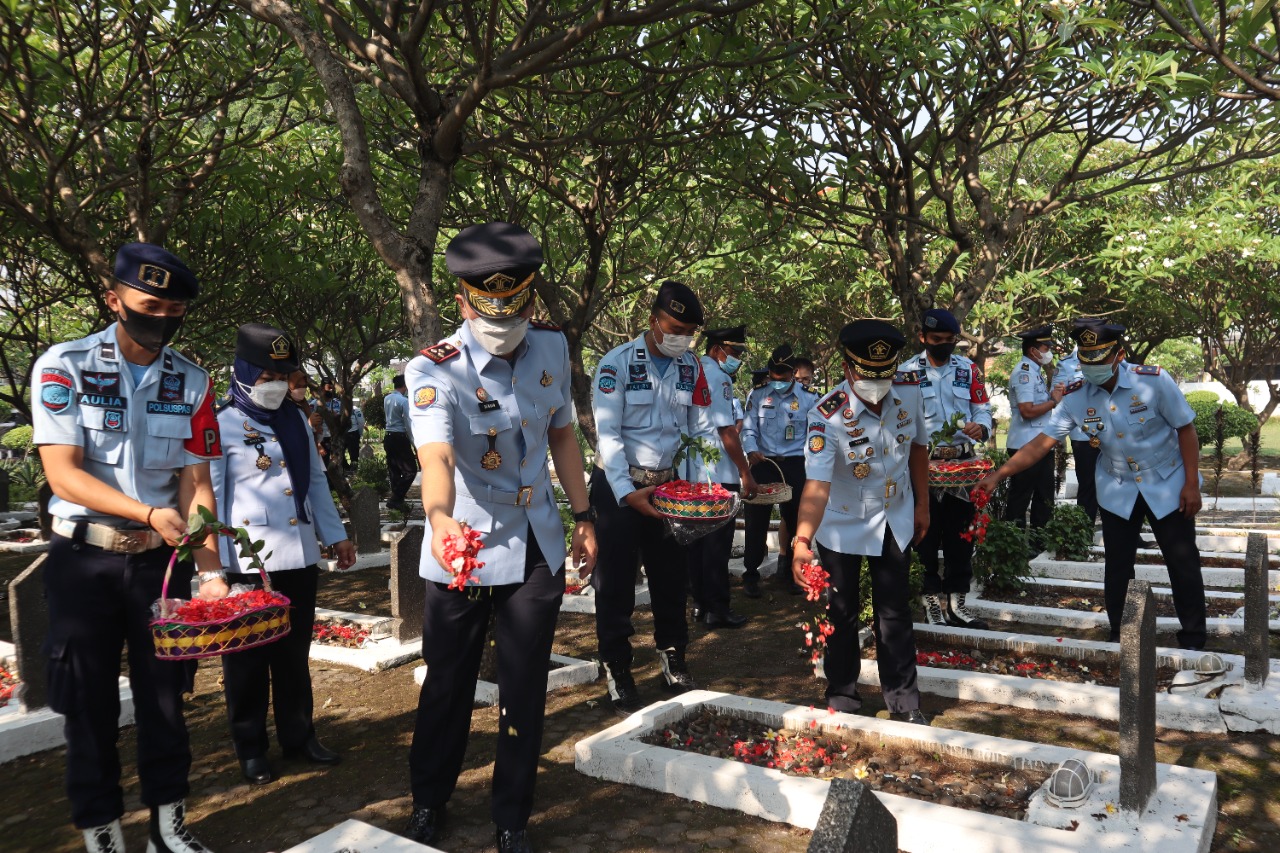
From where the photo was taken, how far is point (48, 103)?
27.0ft

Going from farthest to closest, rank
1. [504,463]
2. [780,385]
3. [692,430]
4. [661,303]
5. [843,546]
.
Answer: [780,385]
[692,430]
[661,303]
[843,546]
[504,463]

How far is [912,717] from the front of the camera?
5.20 meters

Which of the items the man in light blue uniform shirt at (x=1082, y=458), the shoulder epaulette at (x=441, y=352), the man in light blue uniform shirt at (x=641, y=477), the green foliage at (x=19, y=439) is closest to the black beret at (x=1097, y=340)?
the man in light blue uniform shirt at (x=641, y=477)

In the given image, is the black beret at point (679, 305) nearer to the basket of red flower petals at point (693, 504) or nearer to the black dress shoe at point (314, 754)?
the basket of red flower petals at point (693, 504)

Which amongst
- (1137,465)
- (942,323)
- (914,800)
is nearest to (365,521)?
(942,323)

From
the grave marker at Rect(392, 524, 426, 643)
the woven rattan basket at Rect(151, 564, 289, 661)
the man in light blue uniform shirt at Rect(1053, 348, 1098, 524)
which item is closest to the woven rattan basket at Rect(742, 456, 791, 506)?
the grave marker at Rect(392, 524, 426, 643)

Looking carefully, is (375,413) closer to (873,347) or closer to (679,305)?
(679,305)

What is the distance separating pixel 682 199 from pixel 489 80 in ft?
16.9

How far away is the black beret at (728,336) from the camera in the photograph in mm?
9320

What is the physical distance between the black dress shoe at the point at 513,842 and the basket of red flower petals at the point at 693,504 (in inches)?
78.0

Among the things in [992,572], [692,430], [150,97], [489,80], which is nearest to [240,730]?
[692,430]

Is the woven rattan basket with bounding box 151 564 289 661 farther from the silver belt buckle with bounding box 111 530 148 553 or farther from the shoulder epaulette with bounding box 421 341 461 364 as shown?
the shoulder epaulette with bounding box 421 341 461 364

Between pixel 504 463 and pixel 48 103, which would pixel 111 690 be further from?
pixel 48 103

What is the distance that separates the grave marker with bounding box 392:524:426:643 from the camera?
23.5 ft
